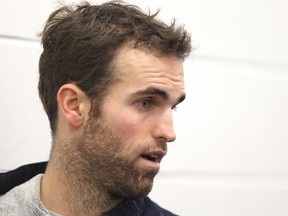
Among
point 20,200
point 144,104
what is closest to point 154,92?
point 144,104

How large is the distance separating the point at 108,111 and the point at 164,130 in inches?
5.6

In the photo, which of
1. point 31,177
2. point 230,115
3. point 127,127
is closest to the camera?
point 127,127

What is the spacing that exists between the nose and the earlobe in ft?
0.61

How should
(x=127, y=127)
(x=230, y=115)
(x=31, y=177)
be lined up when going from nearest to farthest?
(x=127, y=127), (x=31, y=177), (x=230, y=115)

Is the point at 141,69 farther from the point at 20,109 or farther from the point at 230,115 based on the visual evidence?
the point at 230,115

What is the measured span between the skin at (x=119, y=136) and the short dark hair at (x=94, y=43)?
0.03 meters

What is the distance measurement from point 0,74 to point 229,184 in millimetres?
870

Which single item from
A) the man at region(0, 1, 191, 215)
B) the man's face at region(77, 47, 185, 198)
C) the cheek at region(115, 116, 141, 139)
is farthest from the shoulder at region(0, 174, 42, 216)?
the cheek at region(115, 116, 141, 139)

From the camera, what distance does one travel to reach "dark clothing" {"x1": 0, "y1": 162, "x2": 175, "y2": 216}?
4.01 ft

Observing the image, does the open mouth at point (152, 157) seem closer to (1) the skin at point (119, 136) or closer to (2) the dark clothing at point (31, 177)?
(1) the skin at point (119, 136)

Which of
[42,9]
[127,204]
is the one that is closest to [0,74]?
[42,9]

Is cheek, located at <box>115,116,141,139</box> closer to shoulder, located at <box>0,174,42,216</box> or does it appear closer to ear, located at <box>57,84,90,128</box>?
ear, located at <box>57,84,90,128</box>

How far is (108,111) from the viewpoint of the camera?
46.7 inches

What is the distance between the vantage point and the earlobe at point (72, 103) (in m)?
1.21
